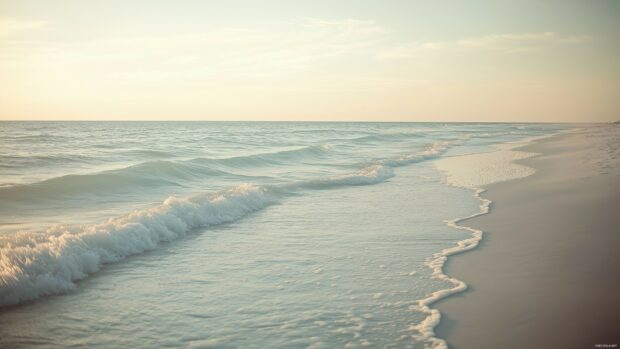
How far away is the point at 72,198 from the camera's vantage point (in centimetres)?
1147

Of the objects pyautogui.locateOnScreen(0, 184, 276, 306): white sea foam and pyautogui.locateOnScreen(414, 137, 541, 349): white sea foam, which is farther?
pyautogui.locateOnScreen(0, 184, 276, 306): white sea foam

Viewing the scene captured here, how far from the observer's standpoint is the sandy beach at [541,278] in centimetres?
380

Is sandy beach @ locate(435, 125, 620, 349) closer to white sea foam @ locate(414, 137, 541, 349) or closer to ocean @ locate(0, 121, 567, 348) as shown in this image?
white sea foam @ locate(414, 137, 541, 349)

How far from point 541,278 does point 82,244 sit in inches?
235

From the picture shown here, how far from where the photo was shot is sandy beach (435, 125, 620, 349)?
3.80 m

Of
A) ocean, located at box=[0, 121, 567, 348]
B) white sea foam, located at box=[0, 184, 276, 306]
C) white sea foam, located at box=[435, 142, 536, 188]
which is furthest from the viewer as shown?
white sea foam, located at box=[435, 142, 536, 188]

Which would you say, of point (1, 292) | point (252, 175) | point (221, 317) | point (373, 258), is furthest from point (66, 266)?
point (252, 175)

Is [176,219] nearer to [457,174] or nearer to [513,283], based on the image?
[513,283]

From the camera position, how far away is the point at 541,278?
16.9 feet

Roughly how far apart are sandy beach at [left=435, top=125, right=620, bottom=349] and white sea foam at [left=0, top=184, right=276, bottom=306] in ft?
14.4

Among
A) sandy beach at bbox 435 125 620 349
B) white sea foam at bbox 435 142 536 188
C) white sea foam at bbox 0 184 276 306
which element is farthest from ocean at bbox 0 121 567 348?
white sea foam at bbox 435 142 536 188

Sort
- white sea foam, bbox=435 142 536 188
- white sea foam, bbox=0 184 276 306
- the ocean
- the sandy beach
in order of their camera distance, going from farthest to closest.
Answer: white sea foam, bbox=435 142 536 188 → white sea foam, bbox=0 184 276 306 → the ocean → the sandy beach

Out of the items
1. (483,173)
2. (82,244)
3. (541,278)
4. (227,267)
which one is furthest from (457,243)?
(483,173)

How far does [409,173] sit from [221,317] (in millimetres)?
14896
